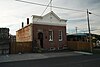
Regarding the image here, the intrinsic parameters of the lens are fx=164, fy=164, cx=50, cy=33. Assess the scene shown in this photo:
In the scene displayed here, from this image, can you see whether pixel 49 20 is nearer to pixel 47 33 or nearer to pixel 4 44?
pixel 47 33

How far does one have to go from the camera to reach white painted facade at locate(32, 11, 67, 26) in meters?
30.8

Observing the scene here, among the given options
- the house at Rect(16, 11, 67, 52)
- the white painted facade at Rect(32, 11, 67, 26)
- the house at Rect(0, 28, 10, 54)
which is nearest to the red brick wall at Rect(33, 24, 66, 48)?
the house at Rect(16, 11, 67, 52)

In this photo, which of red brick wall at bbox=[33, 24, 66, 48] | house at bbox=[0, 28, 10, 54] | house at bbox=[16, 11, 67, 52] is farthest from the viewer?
red brick wall at bbox=[33, 24, 66, 48]

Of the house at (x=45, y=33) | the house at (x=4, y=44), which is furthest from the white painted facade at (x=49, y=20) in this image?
the house at (x=4, y=44)

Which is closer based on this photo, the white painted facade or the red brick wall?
the red brick wall

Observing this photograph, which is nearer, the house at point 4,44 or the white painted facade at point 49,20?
the house at point 4,44

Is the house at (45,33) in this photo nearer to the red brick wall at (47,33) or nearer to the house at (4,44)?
the red brick wall at (47,33)

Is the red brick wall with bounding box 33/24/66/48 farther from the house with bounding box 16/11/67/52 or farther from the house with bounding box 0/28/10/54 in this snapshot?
the house with bounding box 0/28/10/54

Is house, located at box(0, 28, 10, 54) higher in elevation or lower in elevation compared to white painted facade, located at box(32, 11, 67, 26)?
lower

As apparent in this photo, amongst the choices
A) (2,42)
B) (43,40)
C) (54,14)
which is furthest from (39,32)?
(2,42)

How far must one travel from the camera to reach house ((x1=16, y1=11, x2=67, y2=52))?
98.3 feet

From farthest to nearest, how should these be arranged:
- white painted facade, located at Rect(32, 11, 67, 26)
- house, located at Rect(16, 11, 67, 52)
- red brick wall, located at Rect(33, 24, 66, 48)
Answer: white painted facade, located at Rect(32, 11, 67, 26), red brick wall, located at Rect(33, 24, 66, 48), house, located at Rect(16, 11, 67, 52)

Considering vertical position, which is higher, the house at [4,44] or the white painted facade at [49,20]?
the white painted facade at [49,20]

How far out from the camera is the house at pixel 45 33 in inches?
1179
